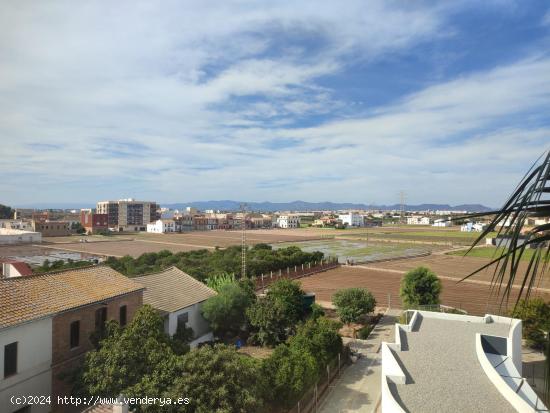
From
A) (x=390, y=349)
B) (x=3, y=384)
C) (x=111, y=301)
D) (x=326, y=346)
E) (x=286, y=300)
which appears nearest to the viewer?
(x=3, y=384)

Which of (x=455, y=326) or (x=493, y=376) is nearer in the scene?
(x=493, y=376)

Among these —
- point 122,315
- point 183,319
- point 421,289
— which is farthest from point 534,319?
point 122,315

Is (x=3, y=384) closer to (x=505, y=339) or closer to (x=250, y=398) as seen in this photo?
(x=250, y=398)

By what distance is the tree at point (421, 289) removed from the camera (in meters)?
26.5

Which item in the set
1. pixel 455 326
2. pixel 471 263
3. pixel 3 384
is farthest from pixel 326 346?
pixel 471 263

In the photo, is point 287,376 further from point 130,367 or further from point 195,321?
point 195,321

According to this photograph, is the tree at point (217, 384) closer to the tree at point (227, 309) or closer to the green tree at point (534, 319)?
the tree at point (227, 309)

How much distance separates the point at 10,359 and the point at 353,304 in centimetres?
1868

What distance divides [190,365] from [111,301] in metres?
6.63

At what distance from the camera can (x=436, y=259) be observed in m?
62.3

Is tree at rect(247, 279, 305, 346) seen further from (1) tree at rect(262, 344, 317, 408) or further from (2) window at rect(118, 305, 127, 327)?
(2) window at rect(118, 305, 127, 327)

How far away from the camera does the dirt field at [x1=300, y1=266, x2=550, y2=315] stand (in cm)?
3301

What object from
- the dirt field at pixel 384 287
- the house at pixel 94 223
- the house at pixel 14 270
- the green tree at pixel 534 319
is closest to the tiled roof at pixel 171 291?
the house at pixel 14 270

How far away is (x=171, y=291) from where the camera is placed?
70.3 feet
